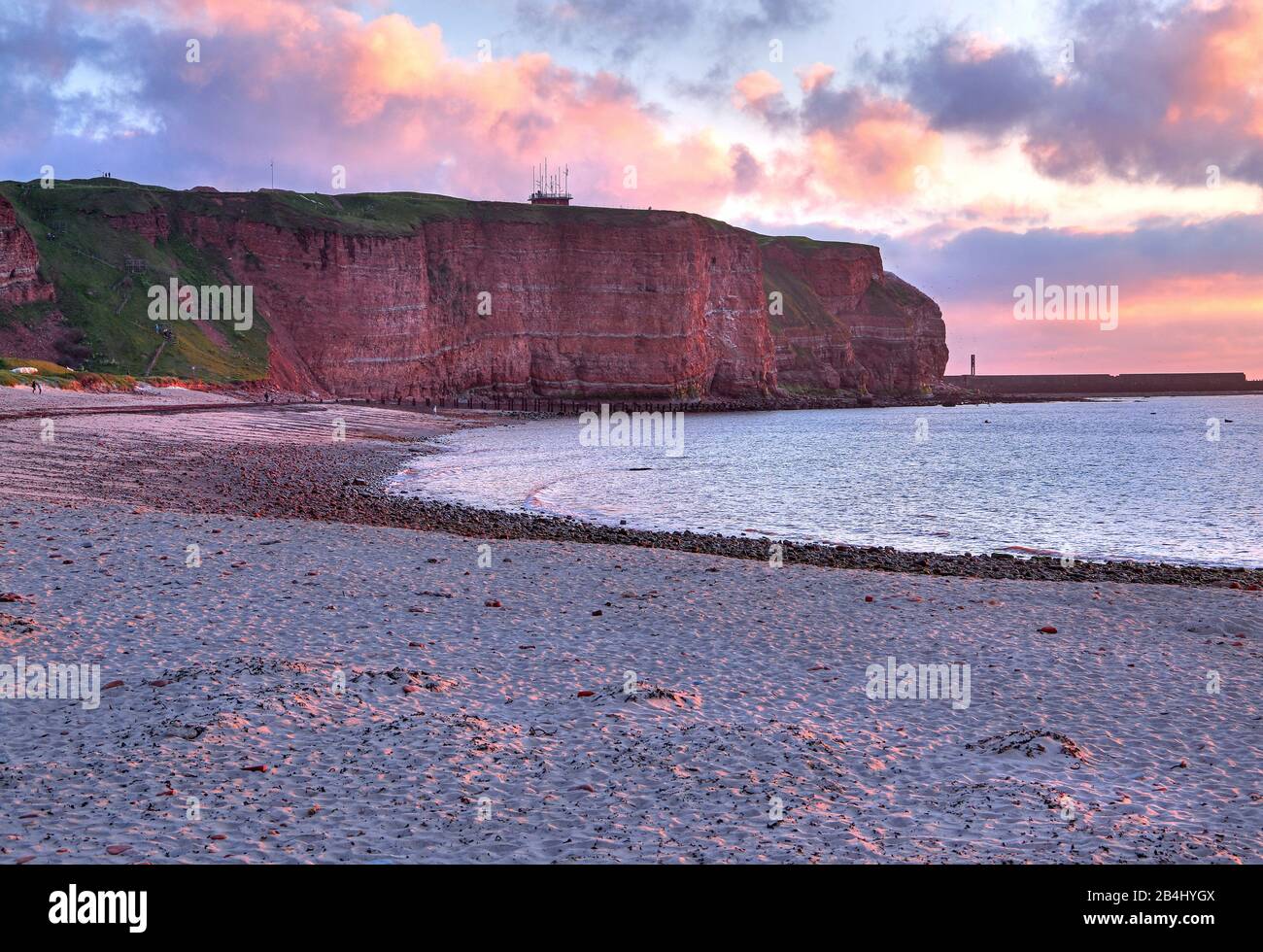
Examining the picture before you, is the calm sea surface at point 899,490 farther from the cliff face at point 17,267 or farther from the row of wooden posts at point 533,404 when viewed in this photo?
the cliff face at point 17,267

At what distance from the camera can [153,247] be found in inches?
3583

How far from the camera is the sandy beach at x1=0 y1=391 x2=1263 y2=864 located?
6.89m

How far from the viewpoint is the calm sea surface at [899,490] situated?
27531mm

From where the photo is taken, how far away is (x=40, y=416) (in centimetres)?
3872

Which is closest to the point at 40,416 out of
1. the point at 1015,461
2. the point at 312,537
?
the point at 312,537

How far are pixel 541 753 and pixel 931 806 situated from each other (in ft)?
11.0

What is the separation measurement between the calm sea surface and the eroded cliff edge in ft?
104

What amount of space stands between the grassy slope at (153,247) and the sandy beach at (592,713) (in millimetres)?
66493

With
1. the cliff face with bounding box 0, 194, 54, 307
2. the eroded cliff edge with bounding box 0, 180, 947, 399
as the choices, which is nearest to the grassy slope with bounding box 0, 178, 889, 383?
the eroded cliff edge with bounding box 0, 180, 947, 399

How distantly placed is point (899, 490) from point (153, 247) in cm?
7943

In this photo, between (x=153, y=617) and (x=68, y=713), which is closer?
(x=68, y=713)

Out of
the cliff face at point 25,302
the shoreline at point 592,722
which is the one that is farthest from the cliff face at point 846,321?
the shoreline at point 592,722

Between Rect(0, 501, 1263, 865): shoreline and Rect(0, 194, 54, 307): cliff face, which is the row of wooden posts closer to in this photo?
Rect(0, 194, 54, 307): cliff face
